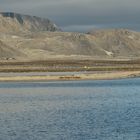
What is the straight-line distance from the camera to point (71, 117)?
4022 cm

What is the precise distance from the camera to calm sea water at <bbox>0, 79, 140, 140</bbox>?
32.4m

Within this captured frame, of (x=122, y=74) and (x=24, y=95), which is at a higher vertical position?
(x=24, y=95)

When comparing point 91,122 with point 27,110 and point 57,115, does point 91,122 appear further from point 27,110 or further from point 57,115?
point 27,110

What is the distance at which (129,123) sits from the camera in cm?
3609

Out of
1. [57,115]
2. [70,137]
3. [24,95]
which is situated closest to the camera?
[70,137]

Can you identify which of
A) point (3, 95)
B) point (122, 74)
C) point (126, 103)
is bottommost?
point (122, 74)

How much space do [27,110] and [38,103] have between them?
6.68 meters

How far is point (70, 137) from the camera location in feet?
103

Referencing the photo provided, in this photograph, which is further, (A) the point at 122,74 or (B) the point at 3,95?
(A) the point at 122,74

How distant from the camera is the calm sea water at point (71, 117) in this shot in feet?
106

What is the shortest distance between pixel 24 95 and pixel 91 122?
27444mm

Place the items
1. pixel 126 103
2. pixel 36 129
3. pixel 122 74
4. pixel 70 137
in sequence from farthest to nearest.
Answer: pixel 122 74
pixel 126 103
pixel 36 129
pixel 70 137

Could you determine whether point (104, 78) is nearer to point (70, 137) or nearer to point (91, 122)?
point (91, 122)

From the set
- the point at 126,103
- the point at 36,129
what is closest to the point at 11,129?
the point at 36,129
